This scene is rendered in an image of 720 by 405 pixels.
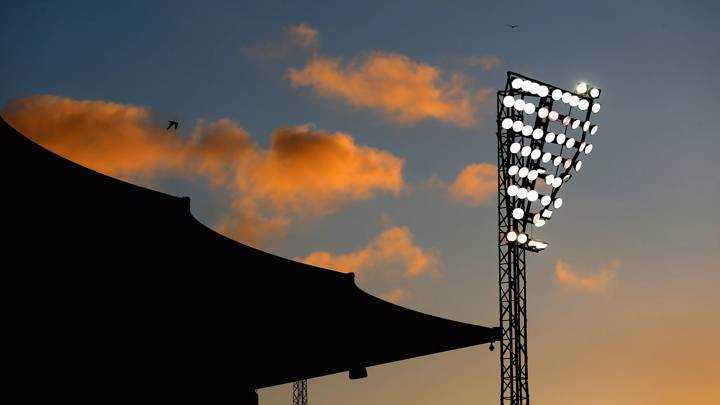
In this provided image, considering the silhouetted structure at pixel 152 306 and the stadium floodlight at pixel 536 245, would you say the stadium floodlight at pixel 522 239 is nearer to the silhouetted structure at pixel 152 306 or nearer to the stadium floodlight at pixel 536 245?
the stadium floodlight at pixel 536 245

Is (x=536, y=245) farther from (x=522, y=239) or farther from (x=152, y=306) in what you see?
(x=152, y=306)

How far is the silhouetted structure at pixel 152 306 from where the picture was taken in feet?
45.3

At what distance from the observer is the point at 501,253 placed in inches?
930

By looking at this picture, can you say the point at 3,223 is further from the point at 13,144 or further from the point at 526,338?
the point at 526,338

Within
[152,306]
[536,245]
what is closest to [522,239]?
[536,245]

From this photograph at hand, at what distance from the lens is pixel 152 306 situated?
598 inches

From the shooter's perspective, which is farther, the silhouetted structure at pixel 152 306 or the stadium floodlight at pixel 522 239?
the stadium floodlight at pixel 522 239

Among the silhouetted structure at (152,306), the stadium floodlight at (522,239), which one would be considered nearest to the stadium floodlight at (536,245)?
the stadium floodlight at (522,239)

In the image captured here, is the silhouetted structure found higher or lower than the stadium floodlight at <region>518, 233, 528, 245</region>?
lower

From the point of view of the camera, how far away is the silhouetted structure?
13820 mm

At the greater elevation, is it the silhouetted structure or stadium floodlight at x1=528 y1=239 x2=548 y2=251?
stadium floodlight at x1=528 y1=239 x2=548 y2=251

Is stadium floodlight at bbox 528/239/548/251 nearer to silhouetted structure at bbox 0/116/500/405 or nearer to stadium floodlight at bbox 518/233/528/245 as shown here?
stadium floodlight at bbox 518/233/528/245

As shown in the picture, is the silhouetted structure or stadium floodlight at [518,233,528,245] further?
stadium floodlight at [518,233,528,245]

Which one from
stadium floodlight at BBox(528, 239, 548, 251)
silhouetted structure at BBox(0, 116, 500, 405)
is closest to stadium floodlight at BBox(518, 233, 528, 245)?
stadium floodlight at BBox(528, 239, 548, 251)
